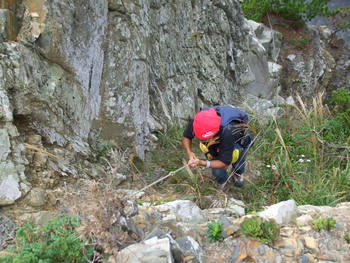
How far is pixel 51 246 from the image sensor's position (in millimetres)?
1798

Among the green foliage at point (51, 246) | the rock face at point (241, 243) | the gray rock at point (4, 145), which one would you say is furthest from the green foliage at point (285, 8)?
the green foliage at point (51, 246)

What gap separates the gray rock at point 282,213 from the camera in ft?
8.34

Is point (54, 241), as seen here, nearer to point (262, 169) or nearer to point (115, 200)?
point (115, 200)

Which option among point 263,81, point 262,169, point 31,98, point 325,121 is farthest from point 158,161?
point 263,81

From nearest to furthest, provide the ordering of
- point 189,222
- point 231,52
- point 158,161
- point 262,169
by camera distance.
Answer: point 189,222
point 262,169
point 158,161
point 231,52

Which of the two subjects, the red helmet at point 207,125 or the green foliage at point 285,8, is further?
the green foliage at point 285,8

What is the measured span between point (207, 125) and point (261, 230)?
1.30 m

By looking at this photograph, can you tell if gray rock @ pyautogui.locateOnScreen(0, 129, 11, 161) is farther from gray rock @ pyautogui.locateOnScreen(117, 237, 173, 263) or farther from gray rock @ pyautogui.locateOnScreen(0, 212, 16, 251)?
gray rock @ pyautogui.locateOnScreen(117, 237, 173, 263)

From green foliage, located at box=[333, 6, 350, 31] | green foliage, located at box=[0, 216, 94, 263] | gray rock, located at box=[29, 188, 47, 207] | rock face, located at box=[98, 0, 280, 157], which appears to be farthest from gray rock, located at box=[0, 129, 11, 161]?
green foliage, located at box=[333, 6, 350, 31]

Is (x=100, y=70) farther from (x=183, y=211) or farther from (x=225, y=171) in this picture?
(x=183, y=211)

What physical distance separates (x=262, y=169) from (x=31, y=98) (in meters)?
3.03

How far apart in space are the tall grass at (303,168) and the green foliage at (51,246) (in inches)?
85.2

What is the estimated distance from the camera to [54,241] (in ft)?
6.00

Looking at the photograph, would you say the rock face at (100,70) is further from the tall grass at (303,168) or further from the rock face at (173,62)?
the tall grass at (303,168)
